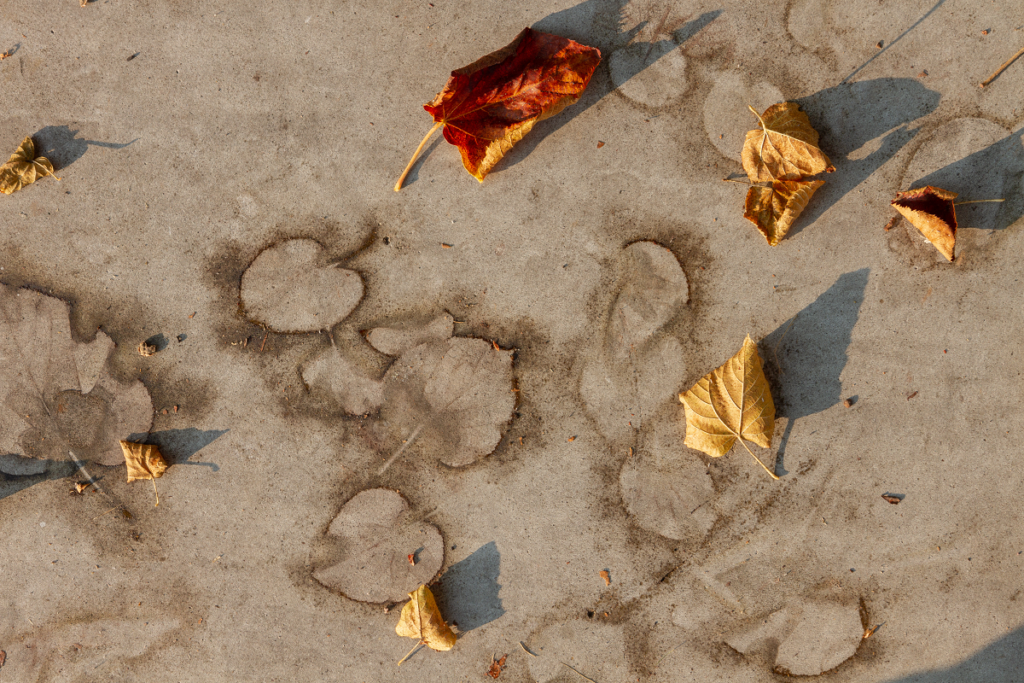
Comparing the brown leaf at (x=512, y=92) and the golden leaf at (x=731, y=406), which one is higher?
the brown leaf at (x=512, y=92)

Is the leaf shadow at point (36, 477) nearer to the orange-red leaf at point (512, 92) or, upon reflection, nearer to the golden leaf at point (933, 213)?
the orange-red leaf at point (512, 92)

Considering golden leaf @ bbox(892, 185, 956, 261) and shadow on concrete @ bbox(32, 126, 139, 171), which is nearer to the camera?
golden leaf @ bbox(892, 185, 956, 261)

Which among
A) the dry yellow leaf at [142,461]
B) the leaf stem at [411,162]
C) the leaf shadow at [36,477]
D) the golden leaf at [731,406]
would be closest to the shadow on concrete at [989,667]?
the golden leaf at [731,406]

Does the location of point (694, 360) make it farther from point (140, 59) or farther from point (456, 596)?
point (140, 59)

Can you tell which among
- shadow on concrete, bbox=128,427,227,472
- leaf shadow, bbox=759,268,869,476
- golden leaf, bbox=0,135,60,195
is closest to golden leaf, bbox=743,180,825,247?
leaf shadow, bbox=759,268,869,476

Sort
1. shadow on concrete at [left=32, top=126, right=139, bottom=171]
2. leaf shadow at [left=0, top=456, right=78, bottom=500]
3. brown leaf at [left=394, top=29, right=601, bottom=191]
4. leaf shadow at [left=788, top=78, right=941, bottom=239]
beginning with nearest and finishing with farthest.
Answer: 1. brown leaf at [left=394, top=29, right=601, bottom=191]
2. leaf shadow at [left=788, top=78, right=941, bottom=239]
3. shadow on concrete at [left=32, top=126, right=139, bottom=171]
4. leaf shadow at [left=0, top=456, right=78, bottom=500]

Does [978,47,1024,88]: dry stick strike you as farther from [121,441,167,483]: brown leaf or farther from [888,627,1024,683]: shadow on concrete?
[121,441,167,483]: brown leaf

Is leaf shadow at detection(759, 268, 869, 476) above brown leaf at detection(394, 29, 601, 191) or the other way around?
the other way around

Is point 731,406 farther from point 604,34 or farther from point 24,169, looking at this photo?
point 24,169
